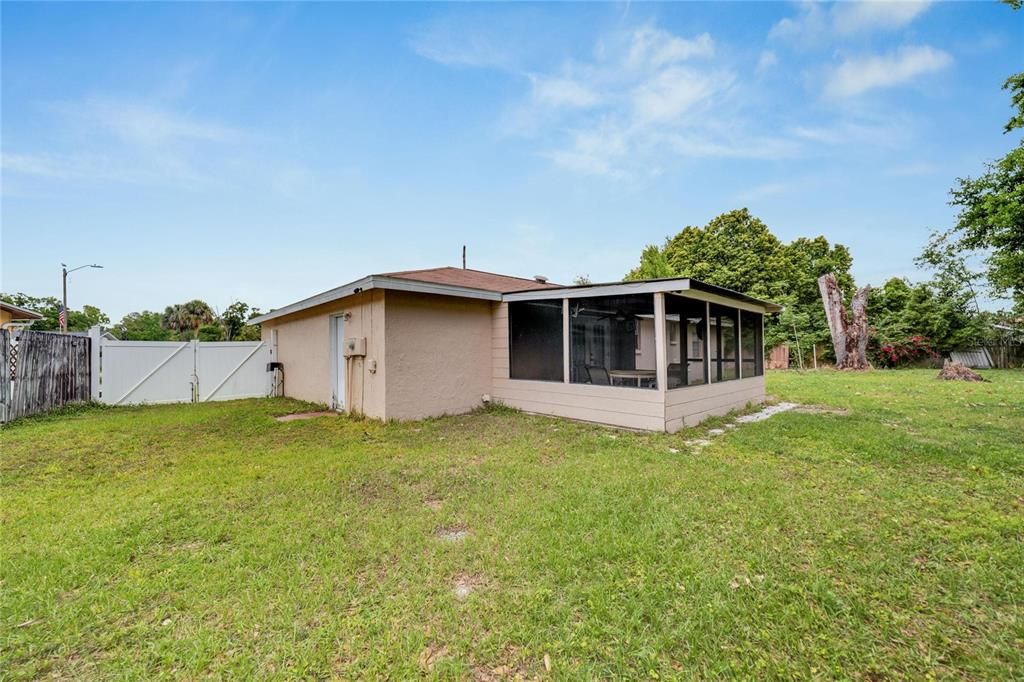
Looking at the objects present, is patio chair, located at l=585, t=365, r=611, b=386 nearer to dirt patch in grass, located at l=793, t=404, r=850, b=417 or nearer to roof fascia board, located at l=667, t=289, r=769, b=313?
roof fascia board, located at l=667, t=289, r=769, b=313

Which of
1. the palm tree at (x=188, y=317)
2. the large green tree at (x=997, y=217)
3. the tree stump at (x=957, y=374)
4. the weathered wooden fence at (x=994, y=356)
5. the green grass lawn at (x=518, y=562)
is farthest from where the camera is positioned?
the palm tree at (x=188, y=317)

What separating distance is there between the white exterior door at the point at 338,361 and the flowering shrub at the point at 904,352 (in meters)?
20.8

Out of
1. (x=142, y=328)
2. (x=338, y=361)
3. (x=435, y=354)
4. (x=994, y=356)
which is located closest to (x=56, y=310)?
(x=142, y=328)

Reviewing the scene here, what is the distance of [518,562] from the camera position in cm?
251

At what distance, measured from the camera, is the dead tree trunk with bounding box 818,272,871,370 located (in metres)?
16.4

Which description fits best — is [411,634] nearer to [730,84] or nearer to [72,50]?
[72,50]

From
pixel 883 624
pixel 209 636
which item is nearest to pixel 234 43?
pixel 209 636

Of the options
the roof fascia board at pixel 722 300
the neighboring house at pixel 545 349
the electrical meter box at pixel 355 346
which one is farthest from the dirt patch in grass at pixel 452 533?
the electrical meter box at pixel 355 346

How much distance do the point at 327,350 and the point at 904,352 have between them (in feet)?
71.7

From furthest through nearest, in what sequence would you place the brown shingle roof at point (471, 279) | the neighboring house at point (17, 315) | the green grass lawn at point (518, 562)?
the neighboring house at point (17, 315)
the brown shingle roof at point (471, 279)
the green grass lawn at point (518, 562)

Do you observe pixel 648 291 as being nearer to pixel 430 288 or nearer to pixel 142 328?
pixel 430 288

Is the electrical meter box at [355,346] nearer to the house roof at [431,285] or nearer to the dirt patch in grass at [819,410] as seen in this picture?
the house roof at [431,285]

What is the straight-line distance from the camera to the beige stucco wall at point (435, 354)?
6.82 meters

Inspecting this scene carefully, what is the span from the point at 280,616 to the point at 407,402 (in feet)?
16.3
